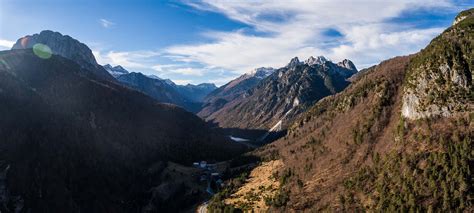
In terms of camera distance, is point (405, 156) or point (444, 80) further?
point (444, 80)

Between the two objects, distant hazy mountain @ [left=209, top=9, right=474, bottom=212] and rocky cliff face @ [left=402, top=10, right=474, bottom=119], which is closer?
distant hazy mountain @ [left=209, top=9, right=474, bottom=212]

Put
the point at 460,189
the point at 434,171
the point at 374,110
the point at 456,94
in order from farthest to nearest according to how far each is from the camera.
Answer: the point at 374,110, the point at 456,94, the point at 434,171, the point at 460,189

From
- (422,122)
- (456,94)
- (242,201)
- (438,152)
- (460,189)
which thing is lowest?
(242,201)

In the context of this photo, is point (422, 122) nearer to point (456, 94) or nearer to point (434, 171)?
point (456, 94)

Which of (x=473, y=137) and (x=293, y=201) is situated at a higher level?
(x=473, y=137)

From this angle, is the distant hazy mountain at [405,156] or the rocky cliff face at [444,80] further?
the rocky cliff face at [444,80]

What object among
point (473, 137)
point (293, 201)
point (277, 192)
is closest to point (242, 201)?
point (277, 192)

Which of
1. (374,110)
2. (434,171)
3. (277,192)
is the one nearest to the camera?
(434,171)

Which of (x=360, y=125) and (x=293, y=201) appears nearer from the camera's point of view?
(x=293, y=201)
